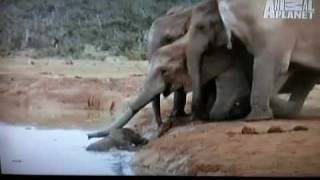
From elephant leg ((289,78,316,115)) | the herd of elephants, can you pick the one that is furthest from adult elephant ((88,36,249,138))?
elephant leg ((289,78,316,115))

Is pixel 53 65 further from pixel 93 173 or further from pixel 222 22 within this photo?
pixel 222 22

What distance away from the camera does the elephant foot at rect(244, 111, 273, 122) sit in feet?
6.75

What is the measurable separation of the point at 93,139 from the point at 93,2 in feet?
1.25

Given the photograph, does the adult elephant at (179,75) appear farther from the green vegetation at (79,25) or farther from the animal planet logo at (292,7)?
the animal planet logo at (292,7)

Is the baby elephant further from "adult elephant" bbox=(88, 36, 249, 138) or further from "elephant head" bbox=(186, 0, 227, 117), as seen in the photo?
"elephant head" bbox=(186, 0, 227, 117)

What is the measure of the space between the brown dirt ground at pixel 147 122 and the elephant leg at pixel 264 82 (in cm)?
3

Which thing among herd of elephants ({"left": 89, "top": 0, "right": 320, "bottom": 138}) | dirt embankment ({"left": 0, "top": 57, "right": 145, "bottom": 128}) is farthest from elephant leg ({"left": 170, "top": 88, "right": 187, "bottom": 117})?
dirt embankment ({"left": 0, "top": 57, "right": 145, "bottom": 128})

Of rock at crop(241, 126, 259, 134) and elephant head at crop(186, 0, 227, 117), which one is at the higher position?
elephant head at crop(186, 0, 227, 117)

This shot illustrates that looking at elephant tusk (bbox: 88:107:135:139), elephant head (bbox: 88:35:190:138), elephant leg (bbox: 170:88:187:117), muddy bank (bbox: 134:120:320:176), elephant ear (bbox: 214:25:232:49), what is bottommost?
muddy bank (bbox: 134:120:320:176)

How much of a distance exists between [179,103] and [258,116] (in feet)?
0.73

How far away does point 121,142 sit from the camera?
2.08 meters

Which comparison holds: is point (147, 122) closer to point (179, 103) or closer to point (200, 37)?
point (179, 103)

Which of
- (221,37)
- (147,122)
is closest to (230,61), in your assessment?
(221,37)

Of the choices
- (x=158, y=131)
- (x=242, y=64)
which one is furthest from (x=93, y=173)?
(x=242, y=64)
